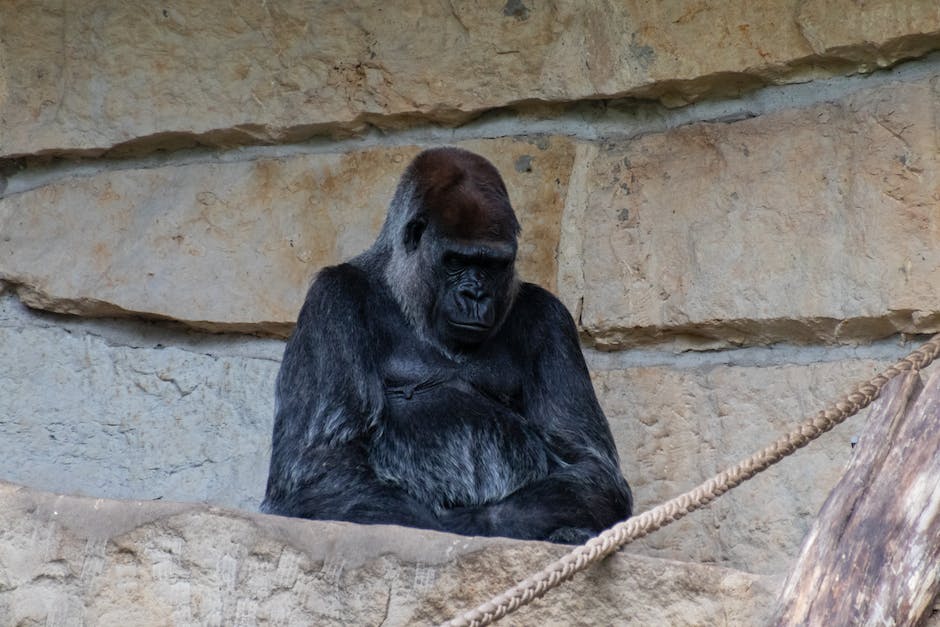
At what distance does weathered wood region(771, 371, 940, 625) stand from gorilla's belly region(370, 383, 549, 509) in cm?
122

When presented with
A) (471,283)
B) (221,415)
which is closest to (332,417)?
(471,283)

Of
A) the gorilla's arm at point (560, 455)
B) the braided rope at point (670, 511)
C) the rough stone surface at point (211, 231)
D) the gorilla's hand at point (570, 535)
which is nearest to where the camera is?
the braided rope at point (670, 511)

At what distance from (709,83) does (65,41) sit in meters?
1.70

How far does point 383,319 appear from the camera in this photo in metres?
3.59

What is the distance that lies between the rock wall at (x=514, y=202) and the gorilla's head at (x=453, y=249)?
0.33 metres

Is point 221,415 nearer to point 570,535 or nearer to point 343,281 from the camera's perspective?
point 343,281

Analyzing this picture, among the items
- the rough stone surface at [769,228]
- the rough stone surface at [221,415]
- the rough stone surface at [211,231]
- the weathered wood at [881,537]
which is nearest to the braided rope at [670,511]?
the weathered wood at [881,537]

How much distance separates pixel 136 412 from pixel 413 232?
975mm

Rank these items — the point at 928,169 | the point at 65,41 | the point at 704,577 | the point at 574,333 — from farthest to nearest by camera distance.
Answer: the point at 65,41, the point at 574,333, the point at 928,169, the point at 704,577

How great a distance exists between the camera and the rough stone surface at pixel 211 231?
4.01 metres

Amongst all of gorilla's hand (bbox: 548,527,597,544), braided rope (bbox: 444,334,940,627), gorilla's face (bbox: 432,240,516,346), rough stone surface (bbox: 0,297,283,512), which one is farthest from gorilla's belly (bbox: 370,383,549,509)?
braided rope (bbox: 444,334,940,627)

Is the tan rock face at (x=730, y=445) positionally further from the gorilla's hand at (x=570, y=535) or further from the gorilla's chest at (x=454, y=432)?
the gorilla's hand at (x=570, y=535)

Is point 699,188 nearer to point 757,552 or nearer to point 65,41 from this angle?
point 757,552

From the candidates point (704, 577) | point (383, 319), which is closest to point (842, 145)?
point (383, 319)
